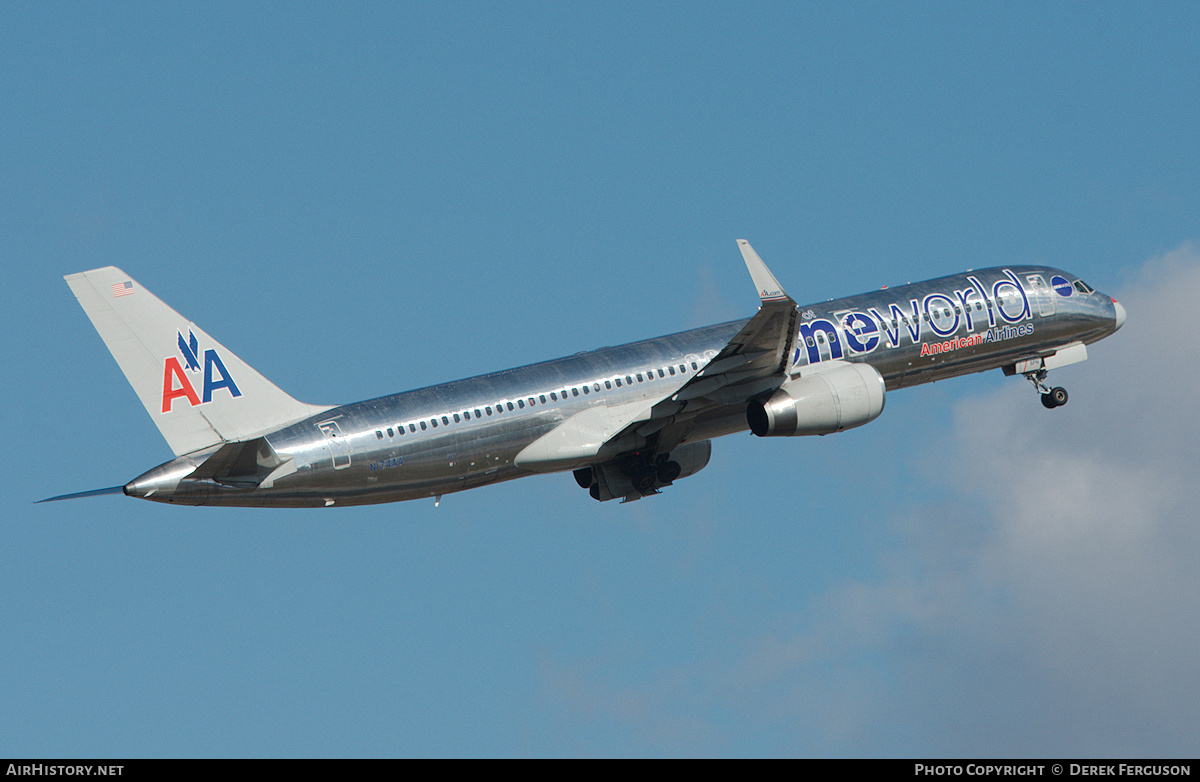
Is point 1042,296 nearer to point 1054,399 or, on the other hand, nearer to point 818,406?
point 1054,399

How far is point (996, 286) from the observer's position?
161 ft

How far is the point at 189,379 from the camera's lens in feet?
127

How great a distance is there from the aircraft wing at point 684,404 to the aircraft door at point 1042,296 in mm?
12368

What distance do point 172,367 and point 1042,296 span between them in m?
29.0

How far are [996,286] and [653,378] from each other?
43.6 ft

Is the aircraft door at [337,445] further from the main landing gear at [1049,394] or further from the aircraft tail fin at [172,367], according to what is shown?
the main landing gear at [1049,394]

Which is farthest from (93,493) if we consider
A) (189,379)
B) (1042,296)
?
(1042,296)

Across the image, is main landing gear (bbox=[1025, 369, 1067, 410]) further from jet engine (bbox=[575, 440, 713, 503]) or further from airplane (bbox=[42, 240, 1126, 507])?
jet engine (bbox=[575, 440, 713, 503])

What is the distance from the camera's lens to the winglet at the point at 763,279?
38500mm

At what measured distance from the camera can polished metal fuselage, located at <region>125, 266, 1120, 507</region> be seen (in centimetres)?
3906

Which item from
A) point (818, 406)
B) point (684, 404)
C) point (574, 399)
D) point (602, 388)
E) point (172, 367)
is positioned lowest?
point (818, 406)

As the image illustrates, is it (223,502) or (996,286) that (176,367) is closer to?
(223,502)
